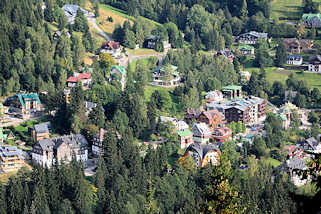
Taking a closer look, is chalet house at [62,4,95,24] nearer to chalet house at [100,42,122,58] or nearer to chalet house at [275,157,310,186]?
chalet house at [100,42,122,58]

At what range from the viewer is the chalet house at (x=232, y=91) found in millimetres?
101625

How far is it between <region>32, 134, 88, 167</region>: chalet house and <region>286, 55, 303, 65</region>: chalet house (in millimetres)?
57758

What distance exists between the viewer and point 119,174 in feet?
216

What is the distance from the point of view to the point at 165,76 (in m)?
99.6

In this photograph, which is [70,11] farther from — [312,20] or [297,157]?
[312,20]

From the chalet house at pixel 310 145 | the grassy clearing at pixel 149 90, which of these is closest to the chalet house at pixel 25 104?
the grassy clearing at pixel 149 90

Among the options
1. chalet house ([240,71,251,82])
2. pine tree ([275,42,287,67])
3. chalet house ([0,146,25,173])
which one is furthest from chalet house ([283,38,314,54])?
chalet house ([0,146,25,173])

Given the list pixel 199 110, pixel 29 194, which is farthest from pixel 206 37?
pixel 29 194

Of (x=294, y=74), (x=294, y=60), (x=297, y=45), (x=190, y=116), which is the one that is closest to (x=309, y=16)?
(x=297, y=45)

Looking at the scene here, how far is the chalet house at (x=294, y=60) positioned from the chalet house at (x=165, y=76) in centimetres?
2800

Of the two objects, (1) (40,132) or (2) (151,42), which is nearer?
(1) (40,132)

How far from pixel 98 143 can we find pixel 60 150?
5450 millimetres

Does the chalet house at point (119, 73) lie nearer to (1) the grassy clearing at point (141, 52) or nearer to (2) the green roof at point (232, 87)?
(1) the grassy clearing at point (141, 52)

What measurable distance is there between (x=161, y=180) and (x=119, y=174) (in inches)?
211
